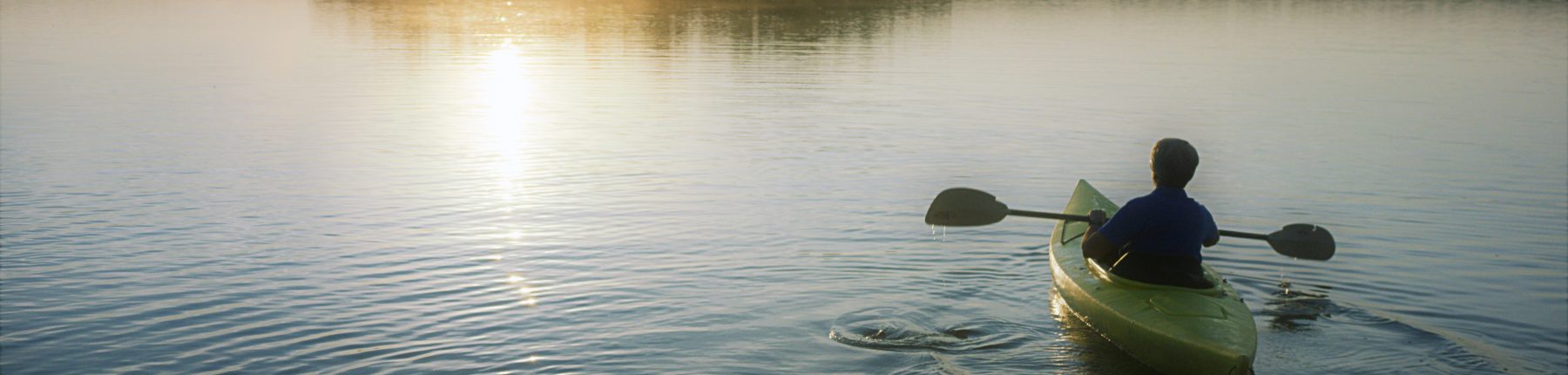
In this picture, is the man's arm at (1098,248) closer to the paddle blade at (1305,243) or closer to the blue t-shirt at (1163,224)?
the blue t-shirt at (1163,224)

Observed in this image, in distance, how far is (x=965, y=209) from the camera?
11.0m

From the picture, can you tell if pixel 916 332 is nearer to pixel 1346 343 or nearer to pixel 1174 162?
pixel 1174 162

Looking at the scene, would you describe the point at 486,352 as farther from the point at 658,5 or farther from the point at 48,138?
the point at 658,5

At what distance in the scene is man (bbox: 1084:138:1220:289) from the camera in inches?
328

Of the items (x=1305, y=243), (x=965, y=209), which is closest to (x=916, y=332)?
(x=965, y=209)

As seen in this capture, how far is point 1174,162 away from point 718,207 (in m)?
7.42

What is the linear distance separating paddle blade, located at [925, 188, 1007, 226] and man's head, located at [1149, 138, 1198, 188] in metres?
2.60

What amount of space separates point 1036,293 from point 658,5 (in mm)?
71644

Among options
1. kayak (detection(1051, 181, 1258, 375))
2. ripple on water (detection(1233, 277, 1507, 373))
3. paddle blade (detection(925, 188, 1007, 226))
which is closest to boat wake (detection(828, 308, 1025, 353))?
kayak (detection(1051, 181, 1258, 375))

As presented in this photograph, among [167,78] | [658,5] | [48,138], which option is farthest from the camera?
[658,5]

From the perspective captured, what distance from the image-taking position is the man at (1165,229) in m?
8.33

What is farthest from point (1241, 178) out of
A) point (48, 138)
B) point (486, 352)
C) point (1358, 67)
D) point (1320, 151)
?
point (1358, 67)

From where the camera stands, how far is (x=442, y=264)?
1170 cm

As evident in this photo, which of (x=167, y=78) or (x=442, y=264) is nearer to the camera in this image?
(x=442, y=264)
